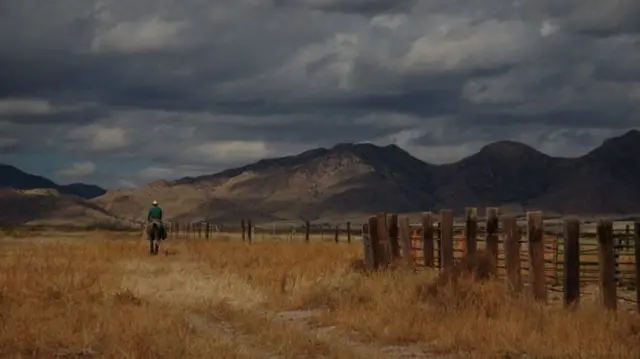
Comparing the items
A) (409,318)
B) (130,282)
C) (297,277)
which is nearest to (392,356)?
(409,318)

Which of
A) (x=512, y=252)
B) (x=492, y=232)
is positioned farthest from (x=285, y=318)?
(x=492, y=232)

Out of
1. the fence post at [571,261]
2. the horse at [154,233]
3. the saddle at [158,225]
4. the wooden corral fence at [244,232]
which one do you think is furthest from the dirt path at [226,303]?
the wooden corral fence at [244,232]

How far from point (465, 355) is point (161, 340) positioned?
3864 millimetres

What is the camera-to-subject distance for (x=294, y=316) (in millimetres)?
18391

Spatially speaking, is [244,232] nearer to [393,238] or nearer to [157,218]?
[157,218]

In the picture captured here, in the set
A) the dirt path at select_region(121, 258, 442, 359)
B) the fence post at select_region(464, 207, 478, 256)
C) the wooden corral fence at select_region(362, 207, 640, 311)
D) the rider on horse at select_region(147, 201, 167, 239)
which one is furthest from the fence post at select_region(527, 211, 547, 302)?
the rider on horse at select_region(147, 201, 167, 239)

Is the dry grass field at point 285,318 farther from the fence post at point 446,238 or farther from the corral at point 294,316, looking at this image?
the fence post at point 446,238

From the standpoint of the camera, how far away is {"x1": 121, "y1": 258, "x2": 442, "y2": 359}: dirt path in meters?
14.1

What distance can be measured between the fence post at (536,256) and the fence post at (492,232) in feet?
5.92

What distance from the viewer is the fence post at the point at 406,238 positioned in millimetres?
23312

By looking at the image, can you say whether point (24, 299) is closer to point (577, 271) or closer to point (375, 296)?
point (375, 296)

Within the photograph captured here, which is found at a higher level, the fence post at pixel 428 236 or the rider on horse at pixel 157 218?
the rider on horse at pixel 157 218

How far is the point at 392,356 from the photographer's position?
45.0 ft

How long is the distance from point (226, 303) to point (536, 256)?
579cm
